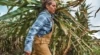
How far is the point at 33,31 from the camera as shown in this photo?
19.5 ft

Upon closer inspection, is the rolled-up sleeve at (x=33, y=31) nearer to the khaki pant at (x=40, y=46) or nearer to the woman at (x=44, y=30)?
the woman at (x=44, y=30)

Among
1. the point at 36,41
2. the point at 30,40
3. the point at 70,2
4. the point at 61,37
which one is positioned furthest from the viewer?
the point at 61,37

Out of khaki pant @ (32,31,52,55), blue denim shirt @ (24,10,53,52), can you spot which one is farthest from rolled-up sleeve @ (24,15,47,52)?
khaki pant @ (32,31,52,55)

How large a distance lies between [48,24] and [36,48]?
1.27 feet

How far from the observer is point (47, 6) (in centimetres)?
636

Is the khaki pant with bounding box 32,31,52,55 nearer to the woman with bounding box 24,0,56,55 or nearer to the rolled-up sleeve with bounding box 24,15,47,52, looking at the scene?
the woman with bounding box 24,0,56,55

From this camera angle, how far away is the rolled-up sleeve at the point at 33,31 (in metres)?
5.77

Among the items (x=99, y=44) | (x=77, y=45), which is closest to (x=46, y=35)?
(x=77, y=45)

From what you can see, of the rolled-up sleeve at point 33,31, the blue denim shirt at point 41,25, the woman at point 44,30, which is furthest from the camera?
the woman at point 44,30

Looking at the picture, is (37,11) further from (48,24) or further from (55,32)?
(48,24)

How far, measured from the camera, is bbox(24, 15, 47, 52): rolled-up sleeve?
577 centimetres

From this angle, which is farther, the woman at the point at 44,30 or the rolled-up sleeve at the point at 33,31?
the woman at the point at 44,30

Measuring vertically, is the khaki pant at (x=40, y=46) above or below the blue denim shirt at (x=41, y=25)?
below

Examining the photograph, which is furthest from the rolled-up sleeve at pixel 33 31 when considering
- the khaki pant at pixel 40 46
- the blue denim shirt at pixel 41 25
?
the khaki pant at pixel 40 46
